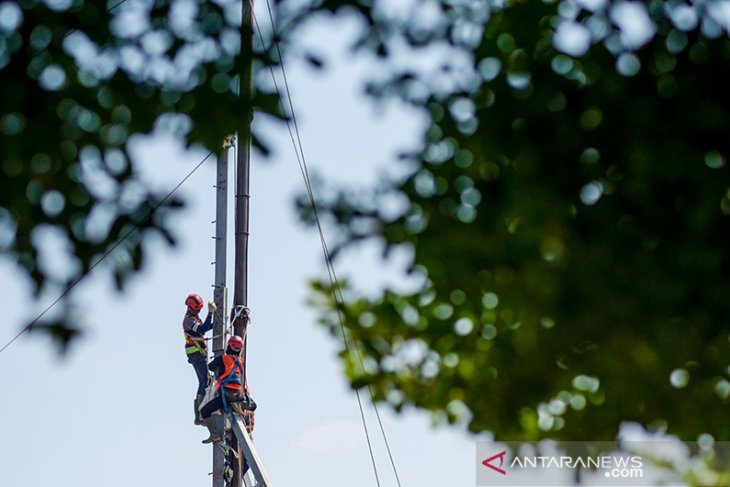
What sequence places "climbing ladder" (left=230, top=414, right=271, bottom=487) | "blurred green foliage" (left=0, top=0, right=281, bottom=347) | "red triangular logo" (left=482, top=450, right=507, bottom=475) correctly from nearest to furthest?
"blurred green foliage" (left=0, top=0, right=281, bottom=347) → "red triangular logo" (left=482, top=450, right=507, bottom=475) → "climbing ladder" (left=230, top=414, right=271, bottom=487)

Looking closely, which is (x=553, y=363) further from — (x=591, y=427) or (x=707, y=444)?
(x=707, y=444)

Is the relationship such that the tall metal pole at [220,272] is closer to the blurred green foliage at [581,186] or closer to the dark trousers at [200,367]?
Result: the dark trousers at [200,367]

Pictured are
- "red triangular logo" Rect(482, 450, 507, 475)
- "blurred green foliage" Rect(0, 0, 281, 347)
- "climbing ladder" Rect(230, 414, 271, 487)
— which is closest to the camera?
"blurred green foliage" Rect(0, 0, 281, 347)

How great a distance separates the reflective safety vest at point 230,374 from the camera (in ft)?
60.2

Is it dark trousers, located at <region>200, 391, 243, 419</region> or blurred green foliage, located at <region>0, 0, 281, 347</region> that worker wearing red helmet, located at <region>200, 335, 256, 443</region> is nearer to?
dark trousers, located at <region>200, 391, 243, 419</region>

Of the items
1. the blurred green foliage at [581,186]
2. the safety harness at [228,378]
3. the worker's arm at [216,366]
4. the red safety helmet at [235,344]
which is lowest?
the blurred green foliage at [581,186]

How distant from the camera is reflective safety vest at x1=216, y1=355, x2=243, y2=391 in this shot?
60.2 feet

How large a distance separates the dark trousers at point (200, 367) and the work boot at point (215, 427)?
1.42 ft

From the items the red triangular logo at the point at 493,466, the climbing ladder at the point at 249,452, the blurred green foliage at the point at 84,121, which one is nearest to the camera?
the blurred green foliage at the point at 84,121

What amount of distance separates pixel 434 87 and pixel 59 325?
1663 mm

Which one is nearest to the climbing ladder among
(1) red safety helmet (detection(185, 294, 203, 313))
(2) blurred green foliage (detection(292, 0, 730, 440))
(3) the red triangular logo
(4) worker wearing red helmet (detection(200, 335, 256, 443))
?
(4) worker wearing red helmet (detection(200, 335, 256, 443))

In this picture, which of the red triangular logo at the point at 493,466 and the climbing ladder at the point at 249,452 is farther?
the climbing ladder at the point at 249,452

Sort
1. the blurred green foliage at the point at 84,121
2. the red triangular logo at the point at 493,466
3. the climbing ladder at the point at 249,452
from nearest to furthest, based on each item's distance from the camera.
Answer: the blurred green foliage at the point at 84,121
the red triangular logo at the point at 493,466
the climbing ladder at the point at 249,452

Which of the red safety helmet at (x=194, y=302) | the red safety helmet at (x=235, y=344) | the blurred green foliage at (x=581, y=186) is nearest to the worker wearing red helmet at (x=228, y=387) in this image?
the red safety helmet at (x=235, y=344)
